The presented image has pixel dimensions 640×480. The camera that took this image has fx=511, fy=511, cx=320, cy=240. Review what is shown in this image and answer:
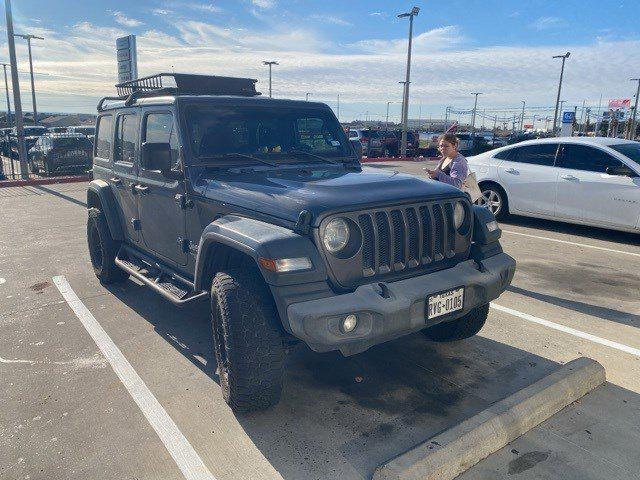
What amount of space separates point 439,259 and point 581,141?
6200 millimetres

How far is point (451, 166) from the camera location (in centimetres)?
582

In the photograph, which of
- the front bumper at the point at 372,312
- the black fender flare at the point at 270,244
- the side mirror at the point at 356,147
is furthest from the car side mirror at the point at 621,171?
the black fender flare at the point at 270,244

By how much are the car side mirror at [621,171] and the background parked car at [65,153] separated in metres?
16.4

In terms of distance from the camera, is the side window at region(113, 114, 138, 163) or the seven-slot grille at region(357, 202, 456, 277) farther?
the side window at region(113, 114, 138, 163)

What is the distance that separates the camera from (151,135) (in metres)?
4.51

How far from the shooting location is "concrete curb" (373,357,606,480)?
8.52ft

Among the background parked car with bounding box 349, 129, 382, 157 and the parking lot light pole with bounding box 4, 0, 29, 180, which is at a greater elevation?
the parking lot light pole with bounding box 4, 0, 29, 180

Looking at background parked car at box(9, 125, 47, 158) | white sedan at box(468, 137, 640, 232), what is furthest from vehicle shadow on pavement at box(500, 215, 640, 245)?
background parked car at box(9, 125, 47, 158)

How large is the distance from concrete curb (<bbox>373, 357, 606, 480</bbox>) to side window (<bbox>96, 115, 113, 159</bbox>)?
4.49 m

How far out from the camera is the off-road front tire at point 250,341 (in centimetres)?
300

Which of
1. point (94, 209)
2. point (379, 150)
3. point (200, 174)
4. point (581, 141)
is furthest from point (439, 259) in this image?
point (379, 150)

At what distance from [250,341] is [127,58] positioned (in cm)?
1648

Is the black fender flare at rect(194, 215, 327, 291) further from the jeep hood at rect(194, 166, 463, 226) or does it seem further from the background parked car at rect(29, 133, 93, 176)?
the background parked car at rect(29, 133, 93, 176)

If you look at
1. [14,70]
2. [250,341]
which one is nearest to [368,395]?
[250,341]
